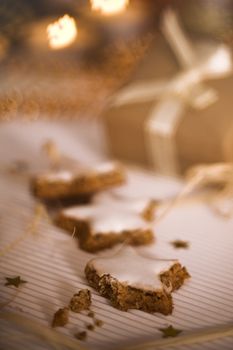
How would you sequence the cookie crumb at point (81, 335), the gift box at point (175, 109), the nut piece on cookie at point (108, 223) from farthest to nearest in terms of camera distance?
the gift box at point (175, 109) < the nut piece on cookie at point (108, 223) < the cookie crumb at point (81, 335)

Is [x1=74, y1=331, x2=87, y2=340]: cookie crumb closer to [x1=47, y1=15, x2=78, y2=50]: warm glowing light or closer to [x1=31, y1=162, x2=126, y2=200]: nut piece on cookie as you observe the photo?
[x1=31, y1=162, x2=126, y2=200]: nut piece on cookie

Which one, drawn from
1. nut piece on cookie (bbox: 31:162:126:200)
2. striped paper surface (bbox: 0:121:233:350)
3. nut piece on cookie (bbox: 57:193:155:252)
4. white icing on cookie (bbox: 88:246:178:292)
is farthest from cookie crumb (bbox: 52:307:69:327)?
nut piece on cookie (bbox: 31:162:126:200)

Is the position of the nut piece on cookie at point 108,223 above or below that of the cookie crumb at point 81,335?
above

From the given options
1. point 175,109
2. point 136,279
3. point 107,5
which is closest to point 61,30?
point 107,5

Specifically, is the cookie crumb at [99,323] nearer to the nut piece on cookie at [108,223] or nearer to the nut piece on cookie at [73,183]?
the nut piece on cookie at [108,223]

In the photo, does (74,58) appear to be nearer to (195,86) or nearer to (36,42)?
(36,42)

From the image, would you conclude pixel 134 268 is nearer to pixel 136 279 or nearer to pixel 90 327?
pixel 136 279

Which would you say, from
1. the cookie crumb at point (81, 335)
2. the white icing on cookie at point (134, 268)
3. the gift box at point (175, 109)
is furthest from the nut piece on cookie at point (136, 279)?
the gift box at point (175, 109)
